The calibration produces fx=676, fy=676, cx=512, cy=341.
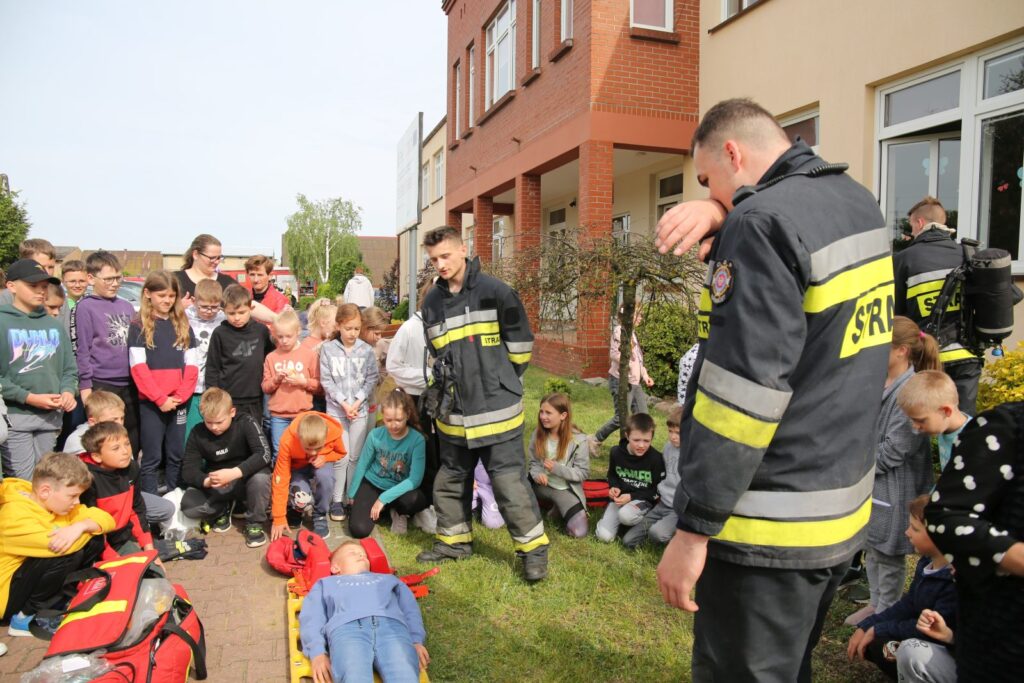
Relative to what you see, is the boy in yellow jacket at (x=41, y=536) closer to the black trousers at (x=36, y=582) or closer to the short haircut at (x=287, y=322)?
the black trousers at (x=36, y=582)

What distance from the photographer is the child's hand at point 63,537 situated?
378 centimetres

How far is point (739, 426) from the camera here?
1666 millimetres

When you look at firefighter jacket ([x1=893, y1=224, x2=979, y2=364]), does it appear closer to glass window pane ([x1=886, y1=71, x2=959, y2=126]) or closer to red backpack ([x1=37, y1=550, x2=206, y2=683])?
glass window pane ([x1=886, y1=71, x2=959, y2=126])

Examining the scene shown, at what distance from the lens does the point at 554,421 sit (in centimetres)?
534

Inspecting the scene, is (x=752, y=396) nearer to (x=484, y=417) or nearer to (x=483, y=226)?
(x=484, y=417)

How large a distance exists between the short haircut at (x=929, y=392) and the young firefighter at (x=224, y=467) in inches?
174

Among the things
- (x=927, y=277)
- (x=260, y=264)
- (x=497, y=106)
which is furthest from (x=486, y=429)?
(x=497, y=106)

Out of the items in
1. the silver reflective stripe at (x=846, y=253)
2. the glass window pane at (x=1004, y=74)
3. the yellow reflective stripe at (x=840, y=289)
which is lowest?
the yellow reflective stripe at (x=840, y=289)

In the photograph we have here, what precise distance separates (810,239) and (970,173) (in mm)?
6299

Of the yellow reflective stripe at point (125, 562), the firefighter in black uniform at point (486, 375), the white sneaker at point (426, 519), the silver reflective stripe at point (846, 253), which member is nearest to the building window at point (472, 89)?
the white sneaker at point (426, 519)

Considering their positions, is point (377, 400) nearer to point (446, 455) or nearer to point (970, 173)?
point (446, 455)

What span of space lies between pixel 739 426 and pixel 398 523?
422 centimetres

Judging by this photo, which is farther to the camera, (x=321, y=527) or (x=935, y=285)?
(x=321, y=527)

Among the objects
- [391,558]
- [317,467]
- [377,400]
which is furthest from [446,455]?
[377,400]
